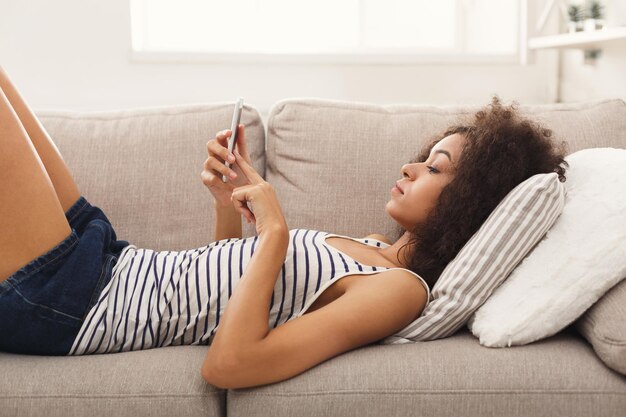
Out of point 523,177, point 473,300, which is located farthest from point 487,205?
point 473,300

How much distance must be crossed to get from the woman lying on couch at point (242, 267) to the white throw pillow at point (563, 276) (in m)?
Answer: 0.13

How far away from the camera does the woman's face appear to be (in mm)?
1476

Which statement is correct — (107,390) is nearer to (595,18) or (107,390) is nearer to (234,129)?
(234,129)

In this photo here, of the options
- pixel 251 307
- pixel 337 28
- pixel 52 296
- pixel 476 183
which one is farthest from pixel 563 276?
pixel 337 28

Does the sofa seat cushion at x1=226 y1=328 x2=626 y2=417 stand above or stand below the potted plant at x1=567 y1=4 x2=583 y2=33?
below

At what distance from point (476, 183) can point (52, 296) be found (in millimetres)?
841

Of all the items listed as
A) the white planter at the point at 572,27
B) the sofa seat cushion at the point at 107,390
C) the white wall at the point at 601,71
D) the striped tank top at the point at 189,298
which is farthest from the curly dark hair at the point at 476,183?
the white planter at the point at 572,27

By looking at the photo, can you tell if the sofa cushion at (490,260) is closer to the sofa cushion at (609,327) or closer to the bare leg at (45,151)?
the sofa cushion at (609,327)

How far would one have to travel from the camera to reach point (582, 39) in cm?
243

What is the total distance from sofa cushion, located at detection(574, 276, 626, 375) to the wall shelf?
122 centimetres

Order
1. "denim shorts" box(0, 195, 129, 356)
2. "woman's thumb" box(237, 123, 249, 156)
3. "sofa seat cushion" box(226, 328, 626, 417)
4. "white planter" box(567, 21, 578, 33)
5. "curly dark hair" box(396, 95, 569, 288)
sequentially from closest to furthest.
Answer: "sofa seat cushion" box(226, 328, 626, 417) < "denim shorts" box(0, 195, 129, 356) < "curly dark hair" box(396, 95, 569, 288) < "woman's thumb" box(237, 123, 249, 156) < "white planter" box(567, 21, 578, 33)

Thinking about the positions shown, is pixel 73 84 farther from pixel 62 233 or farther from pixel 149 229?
pixel 62 233

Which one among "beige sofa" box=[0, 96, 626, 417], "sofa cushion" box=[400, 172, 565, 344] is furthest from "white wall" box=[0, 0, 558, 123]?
"sofa cushion" box=[400, 172, 565, 344]

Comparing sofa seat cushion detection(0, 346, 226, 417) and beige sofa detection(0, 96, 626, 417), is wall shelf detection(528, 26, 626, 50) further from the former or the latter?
sofa seat cushion detection(0, 346, 226, 417)
